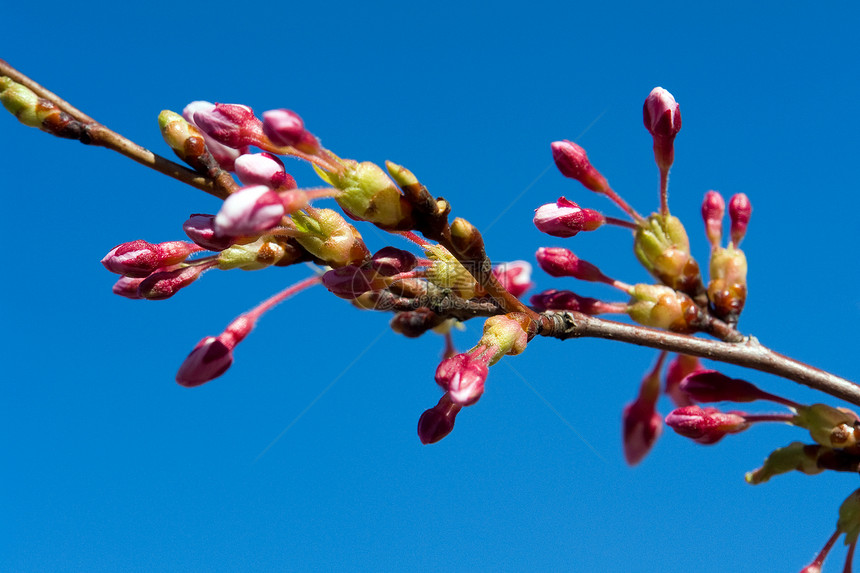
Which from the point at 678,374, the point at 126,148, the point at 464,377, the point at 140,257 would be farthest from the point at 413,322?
the point at 678,374

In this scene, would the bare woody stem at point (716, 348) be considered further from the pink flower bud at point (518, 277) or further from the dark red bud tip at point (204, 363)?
the dark red bud tip at point (204, 363)

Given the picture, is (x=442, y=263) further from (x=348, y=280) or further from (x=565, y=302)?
(x=565, y=302)

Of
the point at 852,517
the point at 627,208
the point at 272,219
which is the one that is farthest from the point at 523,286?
the point at 272,219

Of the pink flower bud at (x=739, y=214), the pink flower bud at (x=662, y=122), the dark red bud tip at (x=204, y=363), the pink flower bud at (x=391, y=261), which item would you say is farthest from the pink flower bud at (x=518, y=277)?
the dark red bud tip at (x=204, y=363)

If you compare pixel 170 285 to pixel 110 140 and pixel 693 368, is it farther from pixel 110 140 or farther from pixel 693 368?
pixel 693 368

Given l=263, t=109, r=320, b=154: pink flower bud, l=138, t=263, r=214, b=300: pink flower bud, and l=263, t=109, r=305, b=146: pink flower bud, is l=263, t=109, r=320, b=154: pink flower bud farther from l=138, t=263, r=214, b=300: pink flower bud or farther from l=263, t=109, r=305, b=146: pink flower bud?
l=138, t=263, r=214, b=300: pink flower bud

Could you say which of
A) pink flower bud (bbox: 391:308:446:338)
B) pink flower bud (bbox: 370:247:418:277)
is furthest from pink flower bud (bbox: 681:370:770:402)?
pink flower bud (bbox: 370:247:418:277)
